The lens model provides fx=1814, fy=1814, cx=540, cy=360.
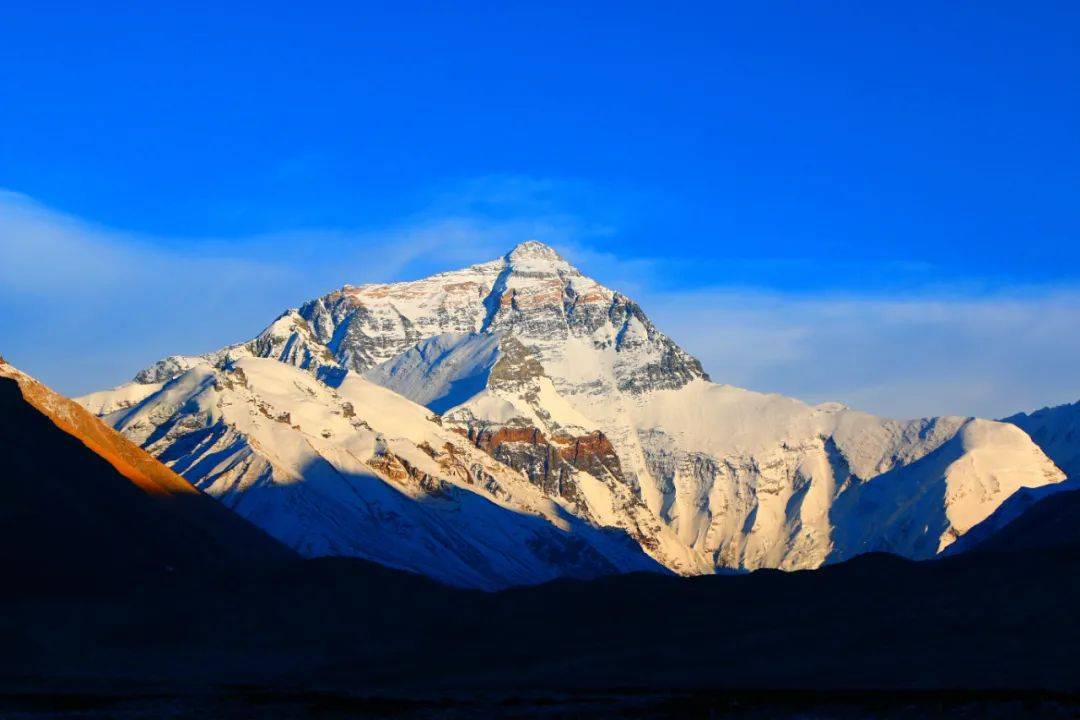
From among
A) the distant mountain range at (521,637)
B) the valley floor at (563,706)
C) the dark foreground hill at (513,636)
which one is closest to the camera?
the valley floor at (563,706)

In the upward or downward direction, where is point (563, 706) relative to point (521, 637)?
downward

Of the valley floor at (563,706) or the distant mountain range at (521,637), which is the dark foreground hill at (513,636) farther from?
the valley floor at (563,706)

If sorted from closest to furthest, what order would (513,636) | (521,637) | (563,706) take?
(563,706)
(521,637)
(513,636)

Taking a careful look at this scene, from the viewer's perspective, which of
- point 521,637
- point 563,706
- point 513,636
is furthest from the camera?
point 513,636

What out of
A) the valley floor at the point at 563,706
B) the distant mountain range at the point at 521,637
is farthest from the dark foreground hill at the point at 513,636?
the valley floor at the point at 563,706

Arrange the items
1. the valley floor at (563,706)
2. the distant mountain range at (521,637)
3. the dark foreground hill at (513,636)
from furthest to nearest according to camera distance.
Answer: the dark foreground hill at (513,636) < the distant mountain range at (521,637) < the valley floor at (563,706)

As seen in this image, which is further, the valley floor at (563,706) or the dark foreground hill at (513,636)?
the dark foreground hill at (513,636)

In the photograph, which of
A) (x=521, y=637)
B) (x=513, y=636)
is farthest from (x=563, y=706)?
(x=513, y=636)

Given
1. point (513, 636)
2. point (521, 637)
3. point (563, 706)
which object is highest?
point (513, 636)

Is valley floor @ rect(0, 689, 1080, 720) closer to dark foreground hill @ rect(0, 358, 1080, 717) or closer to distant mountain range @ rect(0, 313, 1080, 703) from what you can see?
distant mountain range @ rect(0, 313, 1080, 703)

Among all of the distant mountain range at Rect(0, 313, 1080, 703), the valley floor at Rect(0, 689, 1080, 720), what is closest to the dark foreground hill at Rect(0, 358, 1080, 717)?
the distant mountain range at Rect(0, 313, 1080, 703)

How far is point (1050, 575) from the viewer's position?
14925cm

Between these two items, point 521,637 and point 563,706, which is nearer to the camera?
point 563,706

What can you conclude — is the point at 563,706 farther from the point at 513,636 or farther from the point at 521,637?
the point at 513,636
